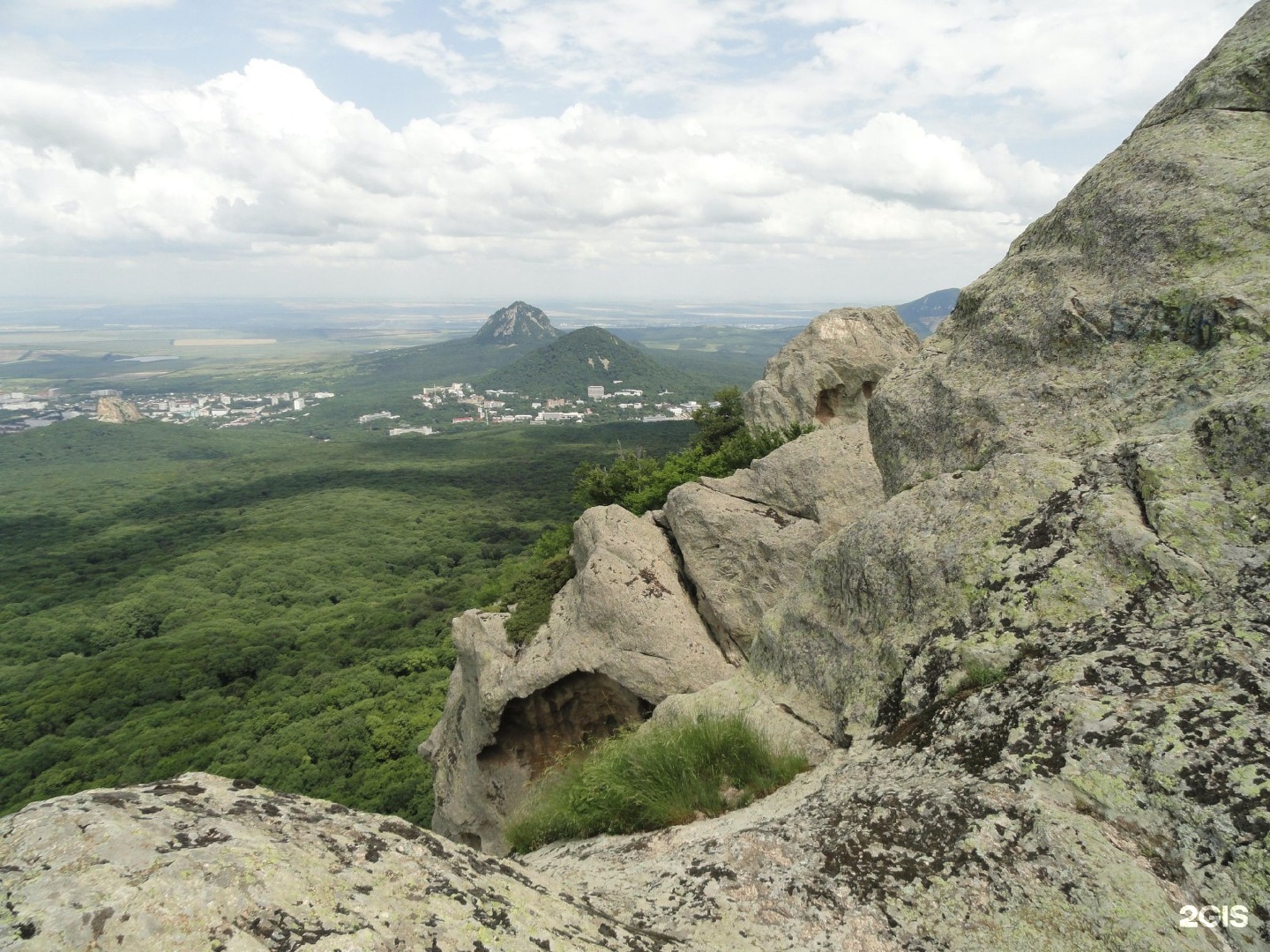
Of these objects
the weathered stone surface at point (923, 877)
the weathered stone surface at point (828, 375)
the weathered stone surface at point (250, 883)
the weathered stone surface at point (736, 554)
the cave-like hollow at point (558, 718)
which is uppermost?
the weathered stone surface at point (828, 375)

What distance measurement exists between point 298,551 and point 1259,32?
118 m

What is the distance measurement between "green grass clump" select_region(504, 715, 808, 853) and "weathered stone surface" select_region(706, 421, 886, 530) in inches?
413

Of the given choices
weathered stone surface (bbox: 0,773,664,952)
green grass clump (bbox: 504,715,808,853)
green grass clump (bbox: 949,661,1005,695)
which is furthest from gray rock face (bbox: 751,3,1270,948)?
weathered stone surface (bbox: 0,773,664,952)

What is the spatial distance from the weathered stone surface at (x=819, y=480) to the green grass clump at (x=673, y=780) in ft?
34.5

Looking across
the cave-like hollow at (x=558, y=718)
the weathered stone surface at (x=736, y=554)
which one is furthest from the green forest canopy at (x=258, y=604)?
the weathered stone surface at (x=736, y=554)

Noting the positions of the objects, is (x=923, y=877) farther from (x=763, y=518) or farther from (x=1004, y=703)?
(x=763, y=518)

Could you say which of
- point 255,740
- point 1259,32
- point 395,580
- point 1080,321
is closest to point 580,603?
point 1080,321

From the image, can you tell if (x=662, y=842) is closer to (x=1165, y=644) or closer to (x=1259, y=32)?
→ (x=1165, y=644)

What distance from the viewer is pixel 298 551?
106188mm

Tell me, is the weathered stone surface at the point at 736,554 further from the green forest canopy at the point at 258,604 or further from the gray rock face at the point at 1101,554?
the green forest canopy at the point at 258,604

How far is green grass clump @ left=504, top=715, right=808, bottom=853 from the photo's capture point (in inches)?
253

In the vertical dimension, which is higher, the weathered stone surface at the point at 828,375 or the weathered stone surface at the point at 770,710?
→ the weathered stone surface at the point at 828,375

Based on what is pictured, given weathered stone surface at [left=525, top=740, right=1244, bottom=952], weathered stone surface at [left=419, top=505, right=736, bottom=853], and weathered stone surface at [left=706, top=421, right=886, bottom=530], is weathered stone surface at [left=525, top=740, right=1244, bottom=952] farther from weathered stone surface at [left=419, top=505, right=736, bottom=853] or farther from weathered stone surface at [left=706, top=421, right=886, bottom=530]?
weathered stone surface at [left=706, top=421, right=886, bottom=530]

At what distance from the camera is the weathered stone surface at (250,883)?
2.99 metres
